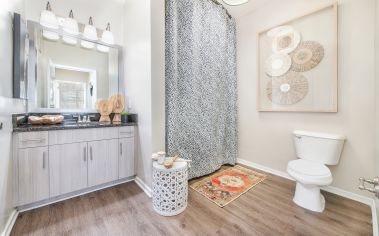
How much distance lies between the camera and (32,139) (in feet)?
4.92

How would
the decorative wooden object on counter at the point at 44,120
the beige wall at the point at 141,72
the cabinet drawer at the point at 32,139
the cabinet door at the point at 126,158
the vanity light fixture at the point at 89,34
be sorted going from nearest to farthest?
the cabinet drawer at the point at 32,139, the decorative wooden object on counter at the point at 44,120, the beige wall at the point at 141,72, the cabinet door at the point at 126,158, the vanity light fixture at the point at 89,34

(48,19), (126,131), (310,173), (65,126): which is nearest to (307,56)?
(310,173)

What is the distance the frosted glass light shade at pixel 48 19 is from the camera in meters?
1.86

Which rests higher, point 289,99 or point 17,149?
point 289,99

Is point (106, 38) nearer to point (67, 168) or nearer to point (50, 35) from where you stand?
point (50, 35)

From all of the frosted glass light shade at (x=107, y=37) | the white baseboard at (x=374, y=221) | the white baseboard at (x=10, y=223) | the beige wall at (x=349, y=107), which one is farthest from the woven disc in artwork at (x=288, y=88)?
the white baseboard at (x=10, y=223)

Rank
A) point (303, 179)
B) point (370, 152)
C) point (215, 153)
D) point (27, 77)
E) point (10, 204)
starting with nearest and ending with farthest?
point (10, 204) → point (303, 179) → point (370, 152) → point (27, 77) → point (215, 153)

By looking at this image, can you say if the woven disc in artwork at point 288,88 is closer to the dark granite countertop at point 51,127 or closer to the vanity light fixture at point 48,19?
the dark granite countertop at point 51,127

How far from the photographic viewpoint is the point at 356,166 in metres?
Result: 1.73

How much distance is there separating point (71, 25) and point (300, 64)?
2.96 metres

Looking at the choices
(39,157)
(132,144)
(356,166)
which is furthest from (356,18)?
(39,157)

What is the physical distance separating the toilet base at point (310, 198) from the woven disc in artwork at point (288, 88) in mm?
1085

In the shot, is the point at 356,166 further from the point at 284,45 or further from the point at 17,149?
the point at 17,149

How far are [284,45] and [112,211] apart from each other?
2.88 m
